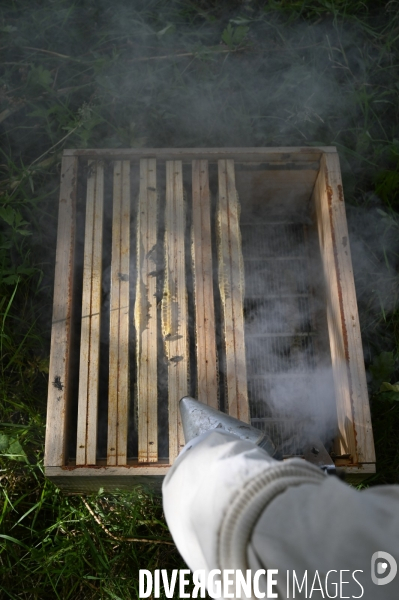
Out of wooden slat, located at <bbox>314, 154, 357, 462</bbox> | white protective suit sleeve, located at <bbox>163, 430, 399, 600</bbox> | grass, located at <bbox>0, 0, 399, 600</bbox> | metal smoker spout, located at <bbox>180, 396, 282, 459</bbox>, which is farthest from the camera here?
grass, located at <bbox>0, 0, 399, 600</bbox>

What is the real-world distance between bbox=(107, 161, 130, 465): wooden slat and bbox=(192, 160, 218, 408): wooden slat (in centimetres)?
23

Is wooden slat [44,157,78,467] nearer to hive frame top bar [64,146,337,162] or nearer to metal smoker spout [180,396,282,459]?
hive frame top bar [64,146,337,162]

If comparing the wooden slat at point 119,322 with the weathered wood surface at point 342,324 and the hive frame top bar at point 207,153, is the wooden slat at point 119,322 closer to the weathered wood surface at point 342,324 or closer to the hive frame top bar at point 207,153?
the hive frame top bar at point 207,153

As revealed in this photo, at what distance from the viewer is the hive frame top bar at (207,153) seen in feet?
6.35

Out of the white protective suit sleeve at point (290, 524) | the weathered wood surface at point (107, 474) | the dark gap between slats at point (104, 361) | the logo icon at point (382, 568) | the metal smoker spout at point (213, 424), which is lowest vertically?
the logo icon at point (382, 568)

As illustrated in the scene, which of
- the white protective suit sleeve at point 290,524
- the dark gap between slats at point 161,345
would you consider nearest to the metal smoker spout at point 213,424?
the dark gap between slats at point 161,345

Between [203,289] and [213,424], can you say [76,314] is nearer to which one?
[203,289]

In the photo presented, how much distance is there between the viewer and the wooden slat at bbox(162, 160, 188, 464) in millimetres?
1663

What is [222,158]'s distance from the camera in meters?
1.97

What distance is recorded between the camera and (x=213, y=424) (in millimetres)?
1349

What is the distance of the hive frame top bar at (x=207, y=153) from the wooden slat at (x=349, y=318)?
8cm

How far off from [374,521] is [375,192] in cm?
184

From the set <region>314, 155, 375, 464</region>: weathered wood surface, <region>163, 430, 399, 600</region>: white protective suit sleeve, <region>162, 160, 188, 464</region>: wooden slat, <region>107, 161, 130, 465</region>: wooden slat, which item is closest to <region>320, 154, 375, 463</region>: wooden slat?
<region>314, 155, 375, 464</region>: weathered wood surface

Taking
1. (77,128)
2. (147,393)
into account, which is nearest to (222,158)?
(77,128)
